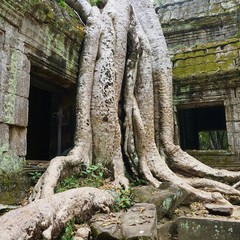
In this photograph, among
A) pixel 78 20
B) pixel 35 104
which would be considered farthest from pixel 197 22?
pixel 35 104

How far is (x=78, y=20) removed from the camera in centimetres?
468

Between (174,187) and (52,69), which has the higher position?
(52,69)

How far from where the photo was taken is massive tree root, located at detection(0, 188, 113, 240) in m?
1.76

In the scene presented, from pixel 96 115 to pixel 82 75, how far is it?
656 mm

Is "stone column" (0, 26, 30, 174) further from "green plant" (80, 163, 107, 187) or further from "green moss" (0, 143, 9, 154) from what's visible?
"green plant" (80, 163, 107, 187)

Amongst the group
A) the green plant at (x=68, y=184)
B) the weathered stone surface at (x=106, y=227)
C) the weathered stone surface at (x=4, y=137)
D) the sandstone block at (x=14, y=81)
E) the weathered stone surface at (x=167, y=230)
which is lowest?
the weathered stone surface at (x=167, y=230)

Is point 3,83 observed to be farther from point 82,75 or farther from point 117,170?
point 117,170

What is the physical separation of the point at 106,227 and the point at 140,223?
0.26 m

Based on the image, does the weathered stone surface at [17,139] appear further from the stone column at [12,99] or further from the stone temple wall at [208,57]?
the stone temple wall at [208,57]

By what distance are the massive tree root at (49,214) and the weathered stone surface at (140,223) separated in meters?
0.35

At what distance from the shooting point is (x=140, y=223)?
88.4 inches

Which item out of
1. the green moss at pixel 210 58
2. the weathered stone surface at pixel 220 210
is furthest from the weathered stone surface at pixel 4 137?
the green moss at pixel 210 58

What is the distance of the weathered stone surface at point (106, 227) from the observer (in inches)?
82.7

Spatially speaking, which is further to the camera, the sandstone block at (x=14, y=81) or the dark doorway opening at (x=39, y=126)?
the dark doorway opening at (x=39, y=126)
